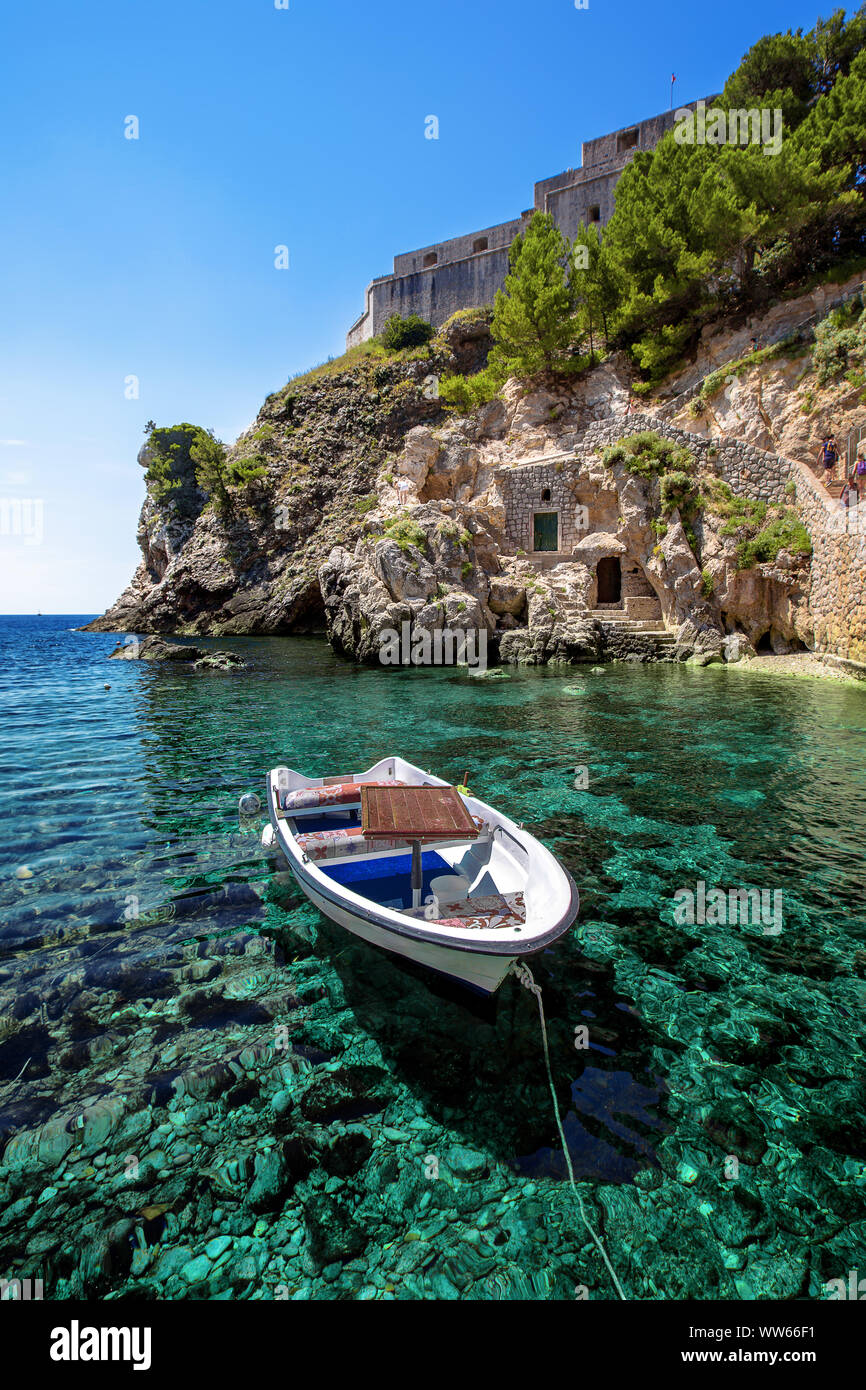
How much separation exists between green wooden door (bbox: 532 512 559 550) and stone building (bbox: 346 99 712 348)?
88.1 feet

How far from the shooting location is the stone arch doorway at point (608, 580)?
34375 mm

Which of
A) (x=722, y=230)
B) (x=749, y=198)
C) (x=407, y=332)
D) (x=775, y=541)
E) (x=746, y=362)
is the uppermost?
(x=407, y=332)

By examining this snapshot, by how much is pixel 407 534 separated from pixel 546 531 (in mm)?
9061

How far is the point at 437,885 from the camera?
6602 mm

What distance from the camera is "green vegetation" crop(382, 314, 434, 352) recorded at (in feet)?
185

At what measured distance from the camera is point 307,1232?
11.5 feet

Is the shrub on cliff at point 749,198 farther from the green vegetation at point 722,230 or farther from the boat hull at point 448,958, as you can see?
the boat hull at point 448,958

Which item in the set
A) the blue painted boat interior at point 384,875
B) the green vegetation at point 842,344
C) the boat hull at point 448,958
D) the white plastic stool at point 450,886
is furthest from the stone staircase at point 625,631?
the boat hull at point 448,958

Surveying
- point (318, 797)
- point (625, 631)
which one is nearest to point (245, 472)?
point (625, 631)

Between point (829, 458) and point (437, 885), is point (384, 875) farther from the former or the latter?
point (829, 458)

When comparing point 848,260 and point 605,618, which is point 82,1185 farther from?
point 848,260

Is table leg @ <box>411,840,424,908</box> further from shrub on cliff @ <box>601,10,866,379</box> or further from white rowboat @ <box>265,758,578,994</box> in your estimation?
shrub on cliff @ <box>601,10,866,379</box>

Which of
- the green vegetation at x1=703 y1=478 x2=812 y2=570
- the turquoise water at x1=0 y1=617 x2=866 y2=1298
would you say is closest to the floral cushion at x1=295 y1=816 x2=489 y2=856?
the turquoise water at x1=0 y1=617 x2=866 y2=1298

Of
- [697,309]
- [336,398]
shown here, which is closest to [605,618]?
[697,309]
